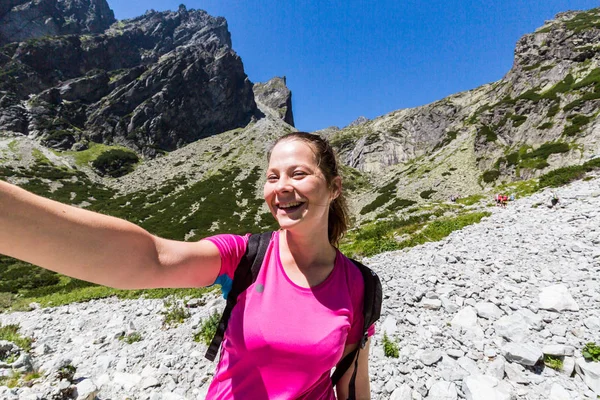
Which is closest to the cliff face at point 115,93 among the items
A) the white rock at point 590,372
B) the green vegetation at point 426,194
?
the green vegetation at point 426,194

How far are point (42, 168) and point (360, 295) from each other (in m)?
102

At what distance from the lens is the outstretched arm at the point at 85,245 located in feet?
3.49

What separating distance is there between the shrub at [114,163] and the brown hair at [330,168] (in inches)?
4067

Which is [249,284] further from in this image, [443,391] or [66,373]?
[66,373]

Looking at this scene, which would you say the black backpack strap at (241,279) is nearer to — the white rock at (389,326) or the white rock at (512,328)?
the white rock at (389,326)

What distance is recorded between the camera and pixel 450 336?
16.8 feet

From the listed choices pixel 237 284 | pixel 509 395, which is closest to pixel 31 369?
pixel 237 284

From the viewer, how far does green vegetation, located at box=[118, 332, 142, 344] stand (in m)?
6.78

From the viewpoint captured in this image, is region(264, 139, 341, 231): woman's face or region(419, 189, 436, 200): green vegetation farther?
region(419, 189, 436, 200): green vegetation

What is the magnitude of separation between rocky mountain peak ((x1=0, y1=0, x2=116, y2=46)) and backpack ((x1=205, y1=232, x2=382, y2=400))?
19675 centimetres

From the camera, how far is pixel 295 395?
1928 mm

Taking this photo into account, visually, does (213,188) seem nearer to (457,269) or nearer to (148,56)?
(457,269)

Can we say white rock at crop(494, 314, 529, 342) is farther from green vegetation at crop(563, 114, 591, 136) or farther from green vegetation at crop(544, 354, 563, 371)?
green vegetation at crop(563, 114, 591, 136)

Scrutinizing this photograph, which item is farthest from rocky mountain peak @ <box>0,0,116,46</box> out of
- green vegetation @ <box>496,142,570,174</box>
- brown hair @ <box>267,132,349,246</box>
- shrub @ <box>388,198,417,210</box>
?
green vegetation @ <box>496,142,570,174</box>
